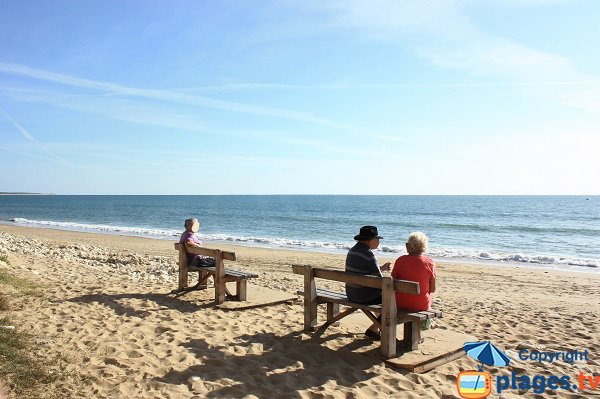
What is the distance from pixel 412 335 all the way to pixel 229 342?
2.20 m

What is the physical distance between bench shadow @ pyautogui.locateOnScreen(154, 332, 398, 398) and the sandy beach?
1 cm

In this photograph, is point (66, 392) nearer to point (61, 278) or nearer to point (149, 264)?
point (61, 278)

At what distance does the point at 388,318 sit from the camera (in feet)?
16.6

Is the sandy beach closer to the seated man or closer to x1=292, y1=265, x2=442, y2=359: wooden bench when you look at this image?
x1=292, y1=265, x2=442, y2=359: wooden bench

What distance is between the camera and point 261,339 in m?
5.85

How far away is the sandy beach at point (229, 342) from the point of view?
4.40m

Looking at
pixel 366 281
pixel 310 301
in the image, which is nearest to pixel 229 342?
pixel 310 301

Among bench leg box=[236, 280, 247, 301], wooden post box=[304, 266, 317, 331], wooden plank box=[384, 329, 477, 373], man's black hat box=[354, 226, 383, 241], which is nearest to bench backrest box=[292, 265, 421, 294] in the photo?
wooden post box=[304, 266, 317, 331]

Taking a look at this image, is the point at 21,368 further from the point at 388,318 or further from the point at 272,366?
the point at 388,318

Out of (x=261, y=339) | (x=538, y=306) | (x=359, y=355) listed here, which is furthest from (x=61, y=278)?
(x=538, y=306)

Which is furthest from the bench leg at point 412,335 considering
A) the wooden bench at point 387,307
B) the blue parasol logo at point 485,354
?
the blue parasol logo at point 485,354

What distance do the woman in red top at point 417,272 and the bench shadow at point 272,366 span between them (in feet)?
2.44

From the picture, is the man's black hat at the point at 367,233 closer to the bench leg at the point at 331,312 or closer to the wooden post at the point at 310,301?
the wooden post at the point at 310,301

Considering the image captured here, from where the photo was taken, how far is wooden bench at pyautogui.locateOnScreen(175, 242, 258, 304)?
7555 millimetres
